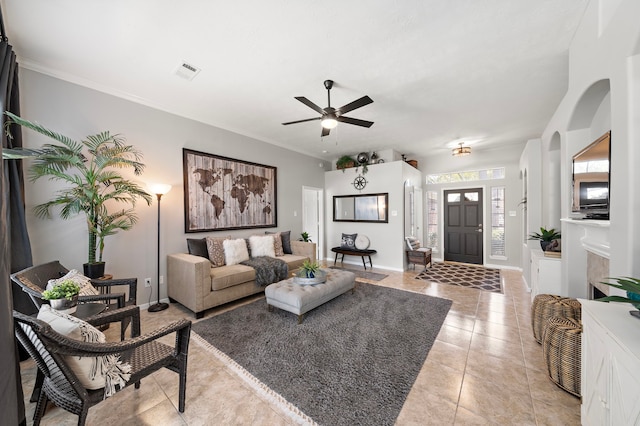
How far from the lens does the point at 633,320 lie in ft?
3.69

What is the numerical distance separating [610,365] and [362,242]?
4.59m


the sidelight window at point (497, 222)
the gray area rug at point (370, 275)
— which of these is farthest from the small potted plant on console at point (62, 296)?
the sidelight window at point (497, 222)

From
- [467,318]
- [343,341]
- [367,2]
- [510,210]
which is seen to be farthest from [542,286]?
[367,2]

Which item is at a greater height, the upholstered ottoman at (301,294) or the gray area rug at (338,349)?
the upholstered ottoman at (301,294)

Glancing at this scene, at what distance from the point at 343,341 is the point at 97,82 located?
4.10 m

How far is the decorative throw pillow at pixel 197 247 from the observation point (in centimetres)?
352

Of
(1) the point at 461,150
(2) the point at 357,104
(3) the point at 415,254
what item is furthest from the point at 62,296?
(1) the point at 461,150

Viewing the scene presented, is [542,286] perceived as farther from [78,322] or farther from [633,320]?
[78,322]

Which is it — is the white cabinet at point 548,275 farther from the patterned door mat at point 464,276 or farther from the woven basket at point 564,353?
the woven basket at point 564,353

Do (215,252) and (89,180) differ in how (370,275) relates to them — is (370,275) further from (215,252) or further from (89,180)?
(89,180)

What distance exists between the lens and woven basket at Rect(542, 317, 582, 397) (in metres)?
1.65

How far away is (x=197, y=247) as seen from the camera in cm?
354

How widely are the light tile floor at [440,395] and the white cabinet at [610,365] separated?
1.29ft

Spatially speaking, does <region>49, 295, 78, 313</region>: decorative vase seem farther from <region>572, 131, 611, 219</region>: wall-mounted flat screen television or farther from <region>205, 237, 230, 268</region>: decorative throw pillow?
<region>572, 131, 611, 219</region>: wall-mounted flat screen television
